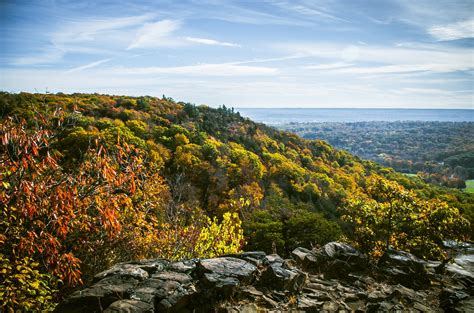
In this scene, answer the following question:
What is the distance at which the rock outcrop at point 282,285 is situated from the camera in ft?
25.3

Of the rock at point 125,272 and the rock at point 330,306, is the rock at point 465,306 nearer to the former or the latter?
the rock at point 330,306

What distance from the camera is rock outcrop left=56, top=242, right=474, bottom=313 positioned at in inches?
303

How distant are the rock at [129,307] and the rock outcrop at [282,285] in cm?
2

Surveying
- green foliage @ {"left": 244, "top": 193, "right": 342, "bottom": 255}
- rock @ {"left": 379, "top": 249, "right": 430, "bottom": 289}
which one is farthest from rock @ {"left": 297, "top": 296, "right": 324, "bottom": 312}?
green foliage @ {"left": 244, "top": 193, "right": 342, "bottom": 255}

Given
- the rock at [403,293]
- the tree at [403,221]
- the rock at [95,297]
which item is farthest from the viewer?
the tree at [403,221]

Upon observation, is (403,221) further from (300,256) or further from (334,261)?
(300,256)

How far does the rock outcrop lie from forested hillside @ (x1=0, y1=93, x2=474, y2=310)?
1.27 meters

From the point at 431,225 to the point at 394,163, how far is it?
524ft

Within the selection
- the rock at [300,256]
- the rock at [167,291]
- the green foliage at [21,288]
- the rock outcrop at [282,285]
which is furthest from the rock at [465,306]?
the green foliage at [21,288]

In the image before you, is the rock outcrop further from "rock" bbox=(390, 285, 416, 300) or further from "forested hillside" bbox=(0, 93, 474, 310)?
"forested hillside" bbox=(0, 93, 474, 310)

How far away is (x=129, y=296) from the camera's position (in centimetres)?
759

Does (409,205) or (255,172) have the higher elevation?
(409,205)

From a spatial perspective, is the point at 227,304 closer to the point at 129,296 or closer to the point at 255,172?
the point at 129,296

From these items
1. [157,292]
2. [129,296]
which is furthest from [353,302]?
[129,296]
